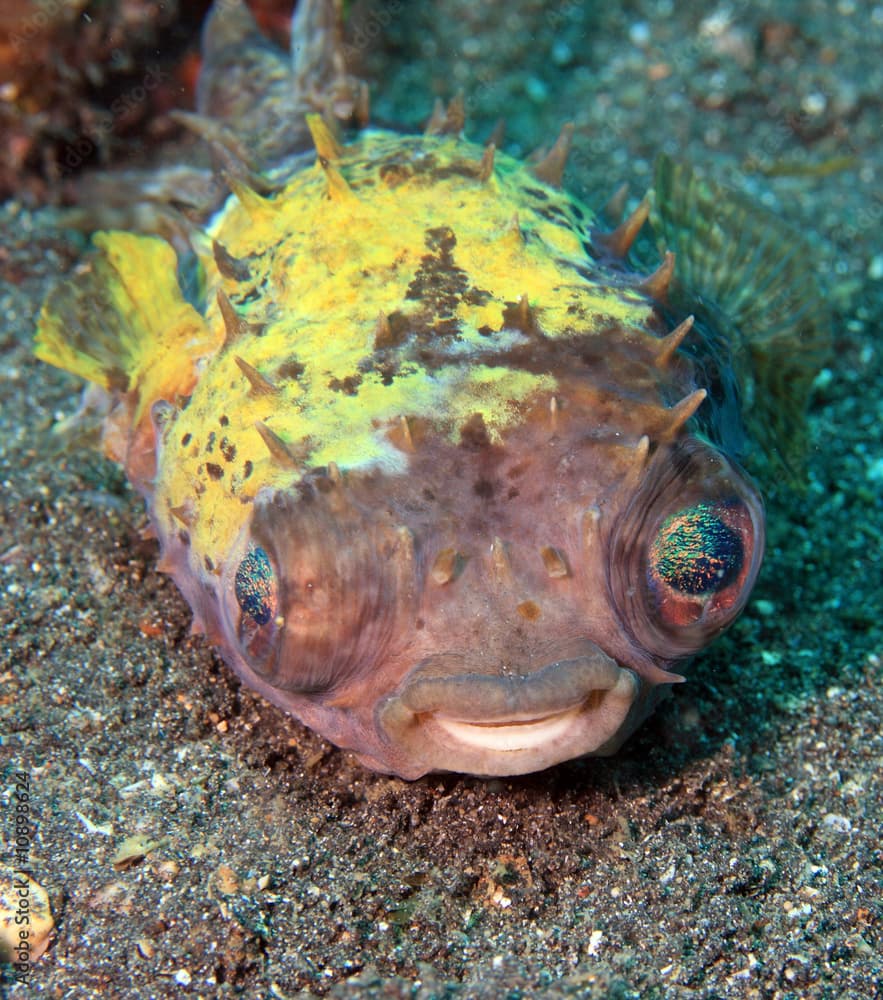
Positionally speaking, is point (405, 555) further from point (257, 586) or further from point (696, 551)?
point (696, 551)

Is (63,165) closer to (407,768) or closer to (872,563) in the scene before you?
(407,768)

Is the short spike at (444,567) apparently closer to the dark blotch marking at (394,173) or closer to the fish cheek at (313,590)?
the fish cheek at (313,590)

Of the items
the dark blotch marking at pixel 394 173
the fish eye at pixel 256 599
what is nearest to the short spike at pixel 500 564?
the fish eye at pixel 256 599

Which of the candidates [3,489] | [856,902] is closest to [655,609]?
[856,902]
